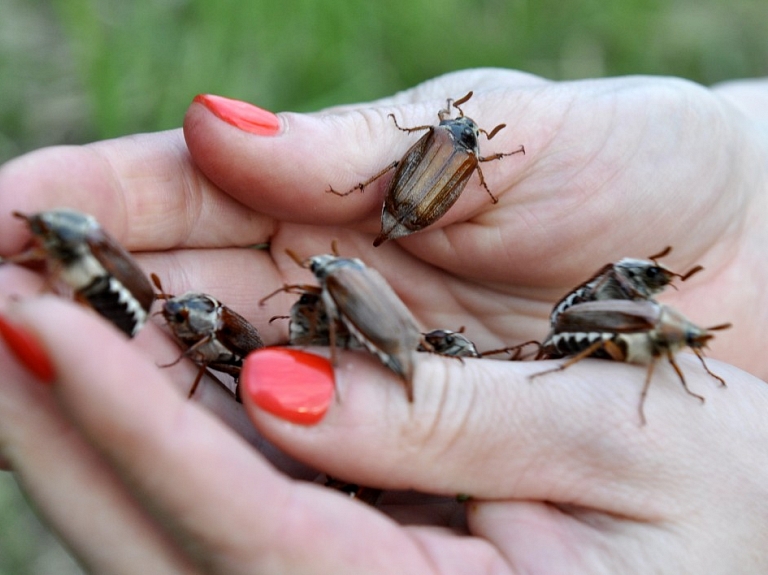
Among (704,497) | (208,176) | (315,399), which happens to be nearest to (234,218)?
(208,176)

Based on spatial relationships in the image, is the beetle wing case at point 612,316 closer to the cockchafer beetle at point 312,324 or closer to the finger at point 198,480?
the cockchafer beetle at point 312,324

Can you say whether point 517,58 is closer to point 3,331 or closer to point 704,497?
point 704,497

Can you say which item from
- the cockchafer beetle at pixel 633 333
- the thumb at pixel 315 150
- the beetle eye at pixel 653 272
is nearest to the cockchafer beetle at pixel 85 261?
the thumb at pixel 315 150

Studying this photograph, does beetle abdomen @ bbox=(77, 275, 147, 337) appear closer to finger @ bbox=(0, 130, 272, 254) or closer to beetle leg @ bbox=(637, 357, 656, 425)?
finger @ bbox=(0, 130, 272, 254)

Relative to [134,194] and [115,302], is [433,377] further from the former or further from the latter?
[134,194]

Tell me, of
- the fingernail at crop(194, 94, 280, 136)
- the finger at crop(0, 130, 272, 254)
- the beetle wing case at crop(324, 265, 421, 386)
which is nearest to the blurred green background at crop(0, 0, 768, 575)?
the finger at crop(0, 130, 272, 254)

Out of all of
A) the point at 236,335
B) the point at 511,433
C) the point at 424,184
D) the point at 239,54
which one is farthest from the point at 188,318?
the point at 239,54
